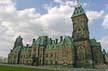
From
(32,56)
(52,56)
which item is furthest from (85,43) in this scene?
(32,56)

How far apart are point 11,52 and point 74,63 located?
55.6 meters

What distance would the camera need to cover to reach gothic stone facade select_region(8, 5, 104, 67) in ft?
235

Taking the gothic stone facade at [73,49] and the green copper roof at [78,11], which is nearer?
the gothic stone facade at [73,49]

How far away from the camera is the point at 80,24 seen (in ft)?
255

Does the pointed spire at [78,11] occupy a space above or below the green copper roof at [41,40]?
above

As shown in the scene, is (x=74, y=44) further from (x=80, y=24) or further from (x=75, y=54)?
(x=80, y=24)

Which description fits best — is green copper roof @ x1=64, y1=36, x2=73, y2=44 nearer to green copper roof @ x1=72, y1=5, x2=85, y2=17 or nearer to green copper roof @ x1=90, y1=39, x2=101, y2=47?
green copper roof @ x1=90, y1=39, x2=101, y2=47

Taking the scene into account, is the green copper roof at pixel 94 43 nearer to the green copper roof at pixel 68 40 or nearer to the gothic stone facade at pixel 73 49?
the gothic stone facade at pixel 73 49

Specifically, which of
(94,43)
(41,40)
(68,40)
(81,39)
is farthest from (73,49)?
(41,40)

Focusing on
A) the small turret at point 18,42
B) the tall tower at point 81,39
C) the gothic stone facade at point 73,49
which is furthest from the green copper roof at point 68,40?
the small turret at point 18,42

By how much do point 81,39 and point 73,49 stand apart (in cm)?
615

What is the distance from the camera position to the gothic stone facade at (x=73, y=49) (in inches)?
2825

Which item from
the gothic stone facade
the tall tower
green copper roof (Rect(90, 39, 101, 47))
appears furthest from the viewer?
green copper roof (Rect(90, 39, 101, 47))

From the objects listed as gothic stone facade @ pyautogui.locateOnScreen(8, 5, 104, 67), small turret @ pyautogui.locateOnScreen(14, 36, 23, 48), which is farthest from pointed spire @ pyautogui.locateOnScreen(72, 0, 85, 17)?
small turret @ pyautogui.locateOnScreen(14, 36, 23, 48)
